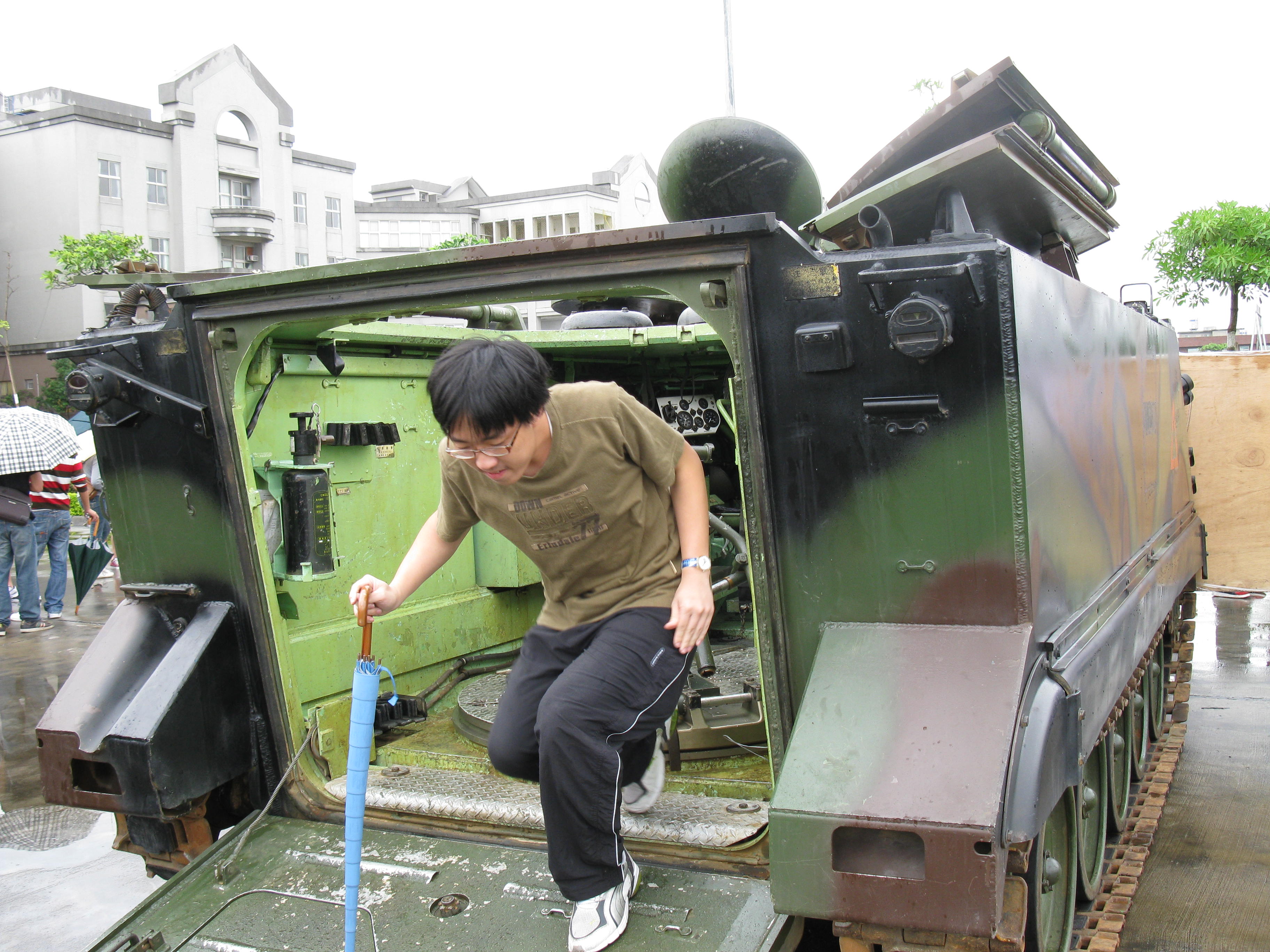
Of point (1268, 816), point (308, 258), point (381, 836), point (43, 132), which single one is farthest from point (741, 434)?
point (308, 258)

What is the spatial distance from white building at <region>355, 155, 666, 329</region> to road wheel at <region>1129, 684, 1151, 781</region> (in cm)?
4254

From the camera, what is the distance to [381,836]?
11.0 feet

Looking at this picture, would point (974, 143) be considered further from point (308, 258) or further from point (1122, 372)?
point (308, 258)

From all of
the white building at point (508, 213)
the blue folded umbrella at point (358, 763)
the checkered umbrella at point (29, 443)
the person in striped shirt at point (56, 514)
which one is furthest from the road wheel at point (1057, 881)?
the white building at point (508, 213)

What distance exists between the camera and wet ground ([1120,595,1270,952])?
350 centimetres

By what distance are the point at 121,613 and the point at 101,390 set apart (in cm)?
75

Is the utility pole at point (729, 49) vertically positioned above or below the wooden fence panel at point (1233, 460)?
above

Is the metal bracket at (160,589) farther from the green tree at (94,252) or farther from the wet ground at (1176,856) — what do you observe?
the green tree at (94,252)

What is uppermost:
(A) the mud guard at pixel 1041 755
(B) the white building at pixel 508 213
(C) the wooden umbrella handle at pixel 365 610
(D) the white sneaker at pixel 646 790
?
(B) the white building at pixel 508 213

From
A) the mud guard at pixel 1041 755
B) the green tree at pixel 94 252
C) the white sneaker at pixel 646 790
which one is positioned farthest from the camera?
the green tree at pixel 94 252

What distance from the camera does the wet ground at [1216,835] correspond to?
11.5 ft

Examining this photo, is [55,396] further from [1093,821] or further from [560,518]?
[1093,821]

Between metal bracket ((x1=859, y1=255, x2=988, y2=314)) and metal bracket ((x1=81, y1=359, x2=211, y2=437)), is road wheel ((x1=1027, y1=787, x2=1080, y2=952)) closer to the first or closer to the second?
metal bracket ((x1=859, y1=255, x2=988, y2=314))

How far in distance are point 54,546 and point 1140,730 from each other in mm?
8229
